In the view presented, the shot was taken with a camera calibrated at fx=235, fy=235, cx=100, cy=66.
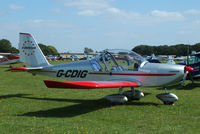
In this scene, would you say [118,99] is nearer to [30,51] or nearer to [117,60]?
[117,60]

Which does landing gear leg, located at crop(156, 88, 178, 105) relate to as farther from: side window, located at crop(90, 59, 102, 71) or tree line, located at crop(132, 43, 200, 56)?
tree line, located at crop(132, 43, 200, 56)

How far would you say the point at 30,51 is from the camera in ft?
34.9

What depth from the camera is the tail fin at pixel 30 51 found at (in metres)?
10.6

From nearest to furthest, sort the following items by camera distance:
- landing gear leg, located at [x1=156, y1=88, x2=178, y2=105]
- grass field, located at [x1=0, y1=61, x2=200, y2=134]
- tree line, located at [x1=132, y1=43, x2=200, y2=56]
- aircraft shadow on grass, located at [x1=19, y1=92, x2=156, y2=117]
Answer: grass field, located at [x1=0, y1=61, x2=200, y2=134] < aircraft shadow on grass, located at [x1=19, y1=92, x2=156, y2=117] < landing gear leg, located at [x1=156, y1=88, x2=178, y2=105] < tree line, located at [x1=132, y1=43, x2=200, y2=56]

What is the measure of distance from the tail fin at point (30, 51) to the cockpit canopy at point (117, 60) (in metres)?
2.81

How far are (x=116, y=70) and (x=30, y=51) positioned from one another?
14.0ft

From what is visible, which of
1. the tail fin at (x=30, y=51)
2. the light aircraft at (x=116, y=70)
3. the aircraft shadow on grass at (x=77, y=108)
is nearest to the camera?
the aircraft shadow on grass at (x=77, y=108)

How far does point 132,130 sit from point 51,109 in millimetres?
3252

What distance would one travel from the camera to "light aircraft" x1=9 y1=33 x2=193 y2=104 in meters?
8.02

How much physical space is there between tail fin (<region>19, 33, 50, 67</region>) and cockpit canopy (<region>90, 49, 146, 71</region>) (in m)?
→ 2.81

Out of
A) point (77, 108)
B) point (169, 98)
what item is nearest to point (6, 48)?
point (77, 108)

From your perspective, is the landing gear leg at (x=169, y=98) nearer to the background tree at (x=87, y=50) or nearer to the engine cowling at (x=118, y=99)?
the engine cowling at (x=118, y=99)

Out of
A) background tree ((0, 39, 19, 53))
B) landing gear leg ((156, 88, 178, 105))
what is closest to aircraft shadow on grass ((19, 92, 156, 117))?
landing gear leg ((156, 88, 178, 105))

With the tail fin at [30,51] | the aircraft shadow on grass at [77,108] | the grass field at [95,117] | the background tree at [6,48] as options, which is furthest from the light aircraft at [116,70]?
the background tree at [6,48]
